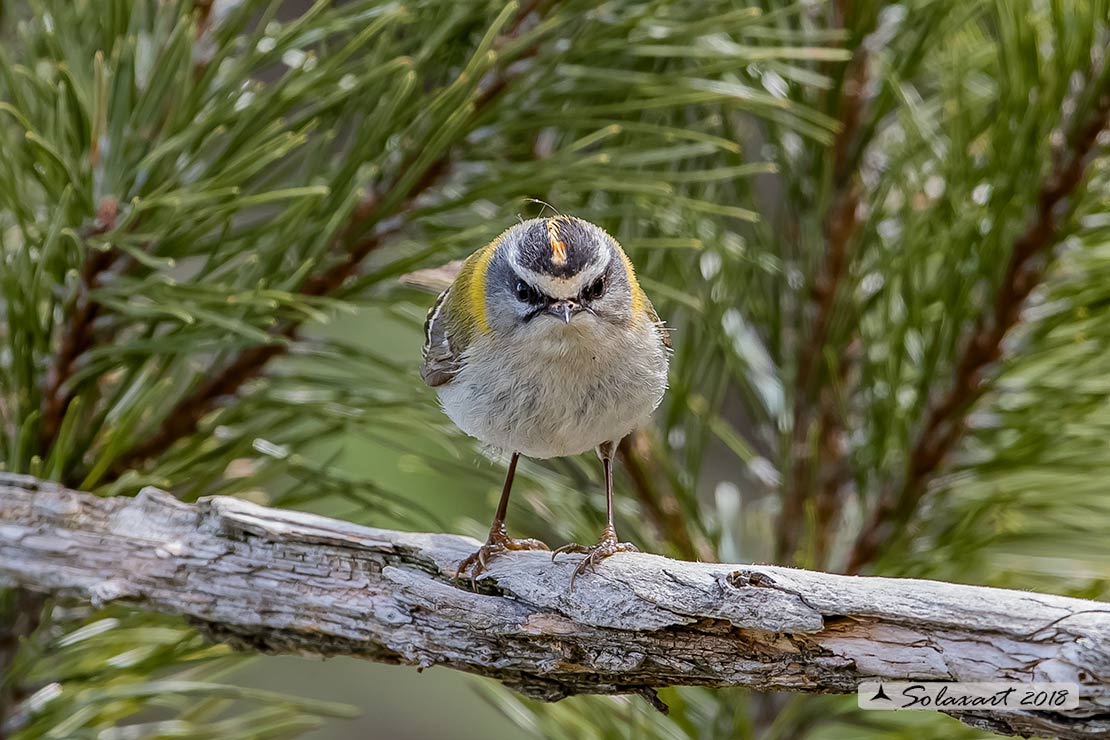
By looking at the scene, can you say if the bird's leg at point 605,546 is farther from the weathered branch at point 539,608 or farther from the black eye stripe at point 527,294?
the black eye stripe at point 527,294

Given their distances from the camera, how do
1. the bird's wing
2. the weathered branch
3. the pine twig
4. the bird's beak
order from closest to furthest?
the weathered branch < the pine twig < the bird's beak < the bird's wing

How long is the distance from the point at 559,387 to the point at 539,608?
43cm

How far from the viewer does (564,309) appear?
1409 millimetres

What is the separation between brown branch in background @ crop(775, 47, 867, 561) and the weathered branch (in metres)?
0.47

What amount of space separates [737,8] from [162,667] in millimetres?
1105

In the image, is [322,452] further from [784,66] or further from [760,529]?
[784,66]

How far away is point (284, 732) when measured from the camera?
146 cm

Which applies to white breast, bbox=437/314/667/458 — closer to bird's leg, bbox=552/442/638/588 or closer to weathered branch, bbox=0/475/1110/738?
bird's leg, bbox=552/442/638/588

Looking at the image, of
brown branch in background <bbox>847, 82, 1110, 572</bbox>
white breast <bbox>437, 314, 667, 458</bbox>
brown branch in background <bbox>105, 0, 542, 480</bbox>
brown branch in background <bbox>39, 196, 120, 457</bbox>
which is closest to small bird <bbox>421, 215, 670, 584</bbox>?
white breast <bbox>437, 314, 667, 458</bbox>

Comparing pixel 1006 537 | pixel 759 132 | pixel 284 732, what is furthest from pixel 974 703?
pixel 759 132

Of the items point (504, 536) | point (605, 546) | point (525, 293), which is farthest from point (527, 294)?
point (605, 546)

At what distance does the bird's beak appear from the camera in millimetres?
1403

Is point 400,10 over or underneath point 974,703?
over

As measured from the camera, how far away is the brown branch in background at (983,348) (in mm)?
1271
